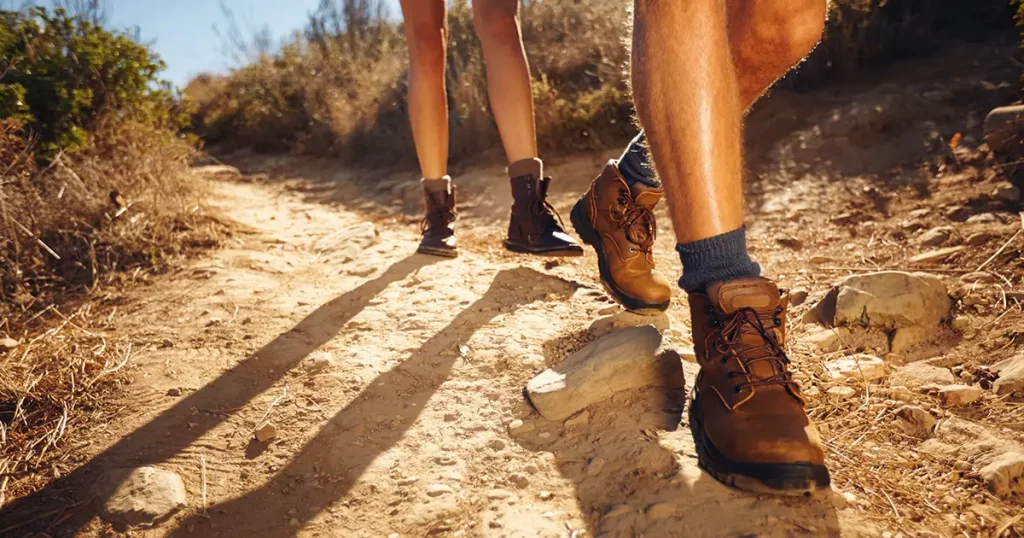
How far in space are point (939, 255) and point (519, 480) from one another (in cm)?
170

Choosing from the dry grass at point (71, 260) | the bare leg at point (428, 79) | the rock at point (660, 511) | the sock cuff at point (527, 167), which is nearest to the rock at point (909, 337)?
the rock at point (660, 511)

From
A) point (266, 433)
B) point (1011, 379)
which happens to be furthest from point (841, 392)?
point (266, 433)

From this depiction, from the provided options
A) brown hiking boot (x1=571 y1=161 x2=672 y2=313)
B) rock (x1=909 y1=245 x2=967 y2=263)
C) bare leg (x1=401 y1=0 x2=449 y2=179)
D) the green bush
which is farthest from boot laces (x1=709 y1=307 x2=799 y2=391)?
the green bush

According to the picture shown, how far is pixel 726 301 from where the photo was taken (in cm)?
121

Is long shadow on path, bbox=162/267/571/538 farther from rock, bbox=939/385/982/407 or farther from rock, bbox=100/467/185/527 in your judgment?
rock, bbox=939/385/982/407

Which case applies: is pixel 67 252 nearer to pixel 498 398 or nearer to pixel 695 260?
pixel 498 398

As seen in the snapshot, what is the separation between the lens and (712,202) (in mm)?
1206

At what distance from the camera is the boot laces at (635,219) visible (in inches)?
69.6

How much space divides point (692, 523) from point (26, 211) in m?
2.76

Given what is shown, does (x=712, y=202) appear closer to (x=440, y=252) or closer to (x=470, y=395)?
(x=470, y=395)

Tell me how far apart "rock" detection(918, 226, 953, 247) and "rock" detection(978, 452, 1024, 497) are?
4.47 ft

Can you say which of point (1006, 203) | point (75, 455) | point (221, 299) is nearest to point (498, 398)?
point (75, 455)

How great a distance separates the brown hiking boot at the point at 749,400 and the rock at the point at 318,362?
96cm

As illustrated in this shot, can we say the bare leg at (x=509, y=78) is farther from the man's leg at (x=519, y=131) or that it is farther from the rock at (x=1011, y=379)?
the rock at (x=1011, y=379)
